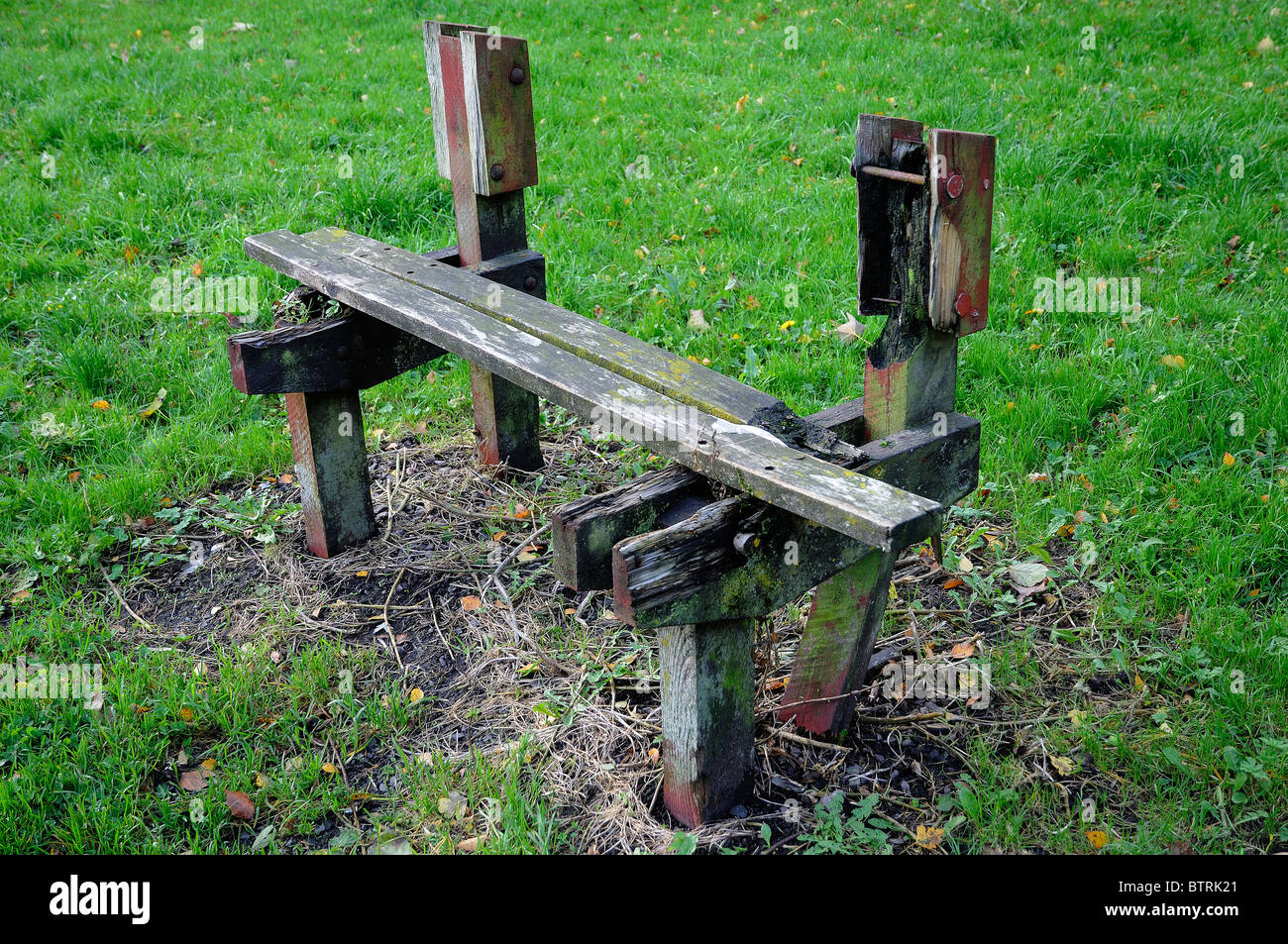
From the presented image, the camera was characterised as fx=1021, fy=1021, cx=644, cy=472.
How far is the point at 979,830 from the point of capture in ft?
7.99

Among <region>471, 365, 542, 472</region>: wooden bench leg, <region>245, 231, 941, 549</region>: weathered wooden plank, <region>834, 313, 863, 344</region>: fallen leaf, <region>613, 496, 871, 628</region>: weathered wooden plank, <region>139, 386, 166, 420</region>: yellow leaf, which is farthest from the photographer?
<region>834, 313, 863, 344</region>: fallen leaf

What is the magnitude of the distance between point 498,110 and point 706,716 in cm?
214

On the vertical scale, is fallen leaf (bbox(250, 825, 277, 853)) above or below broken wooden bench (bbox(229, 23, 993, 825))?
below

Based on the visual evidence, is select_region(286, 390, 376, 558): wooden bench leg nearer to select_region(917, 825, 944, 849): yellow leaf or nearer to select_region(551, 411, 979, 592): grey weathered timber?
select_region(551, 411, 979, 592): grey weathered timber

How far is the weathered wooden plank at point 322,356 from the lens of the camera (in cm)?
314

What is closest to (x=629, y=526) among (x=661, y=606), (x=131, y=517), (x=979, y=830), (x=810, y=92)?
(x=661, y=606)

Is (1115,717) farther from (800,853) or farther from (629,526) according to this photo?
(629,526)

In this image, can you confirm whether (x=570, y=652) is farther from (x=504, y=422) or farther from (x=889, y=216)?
(x=889, y=216)

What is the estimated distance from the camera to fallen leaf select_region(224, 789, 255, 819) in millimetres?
2625

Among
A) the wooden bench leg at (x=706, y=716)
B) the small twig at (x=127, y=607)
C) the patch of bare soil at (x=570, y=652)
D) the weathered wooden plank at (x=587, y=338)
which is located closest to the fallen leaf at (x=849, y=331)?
the patch of bare soil at (x=570, y=652)

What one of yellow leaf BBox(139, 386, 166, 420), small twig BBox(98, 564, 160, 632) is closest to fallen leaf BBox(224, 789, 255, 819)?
small twig BBox(98, 564, 160, 632)

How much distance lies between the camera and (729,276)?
16.7ft

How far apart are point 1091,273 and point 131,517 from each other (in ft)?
13.9

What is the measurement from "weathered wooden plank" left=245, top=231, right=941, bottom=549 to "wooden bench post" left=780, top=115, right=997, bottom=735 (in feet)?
0.95
